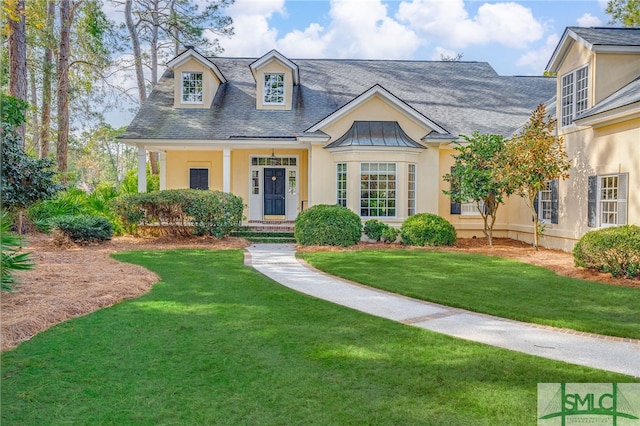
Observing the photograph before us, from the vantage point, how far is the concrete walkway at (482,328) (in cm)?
506

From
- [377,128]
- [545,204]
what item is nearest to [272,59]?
[377,128]

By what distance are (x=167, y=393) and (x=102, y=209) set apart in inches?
571

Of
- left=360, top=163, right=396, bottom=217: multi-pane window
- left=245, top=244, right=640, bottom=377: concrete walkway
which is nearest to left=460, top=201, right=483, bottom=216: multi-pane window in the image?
left=360, top=163, right=396, bottom=217: multi-pane window

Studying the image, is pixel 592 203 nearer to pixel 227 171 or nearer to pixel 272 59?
pixel 227 171

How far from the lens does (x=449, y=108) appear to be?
19.5m

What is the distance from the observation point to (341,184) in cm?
1650

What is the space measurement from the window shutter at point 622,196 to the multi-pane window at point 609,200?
0.19 m

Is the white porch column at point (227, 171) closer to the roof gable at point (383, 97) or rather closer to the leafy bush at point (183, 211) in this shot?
the leafy bush at point (183, 211)

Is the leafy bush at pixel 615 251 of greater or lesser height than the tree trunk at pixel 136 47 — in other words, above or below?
below

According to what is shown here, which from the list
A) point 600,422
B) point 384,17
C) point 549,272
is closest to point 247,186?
point 384,17

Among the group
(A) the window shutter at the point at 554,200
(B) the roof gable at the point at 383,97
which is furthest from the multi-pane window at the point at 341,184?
(A) the window shutter at the point at 554,200

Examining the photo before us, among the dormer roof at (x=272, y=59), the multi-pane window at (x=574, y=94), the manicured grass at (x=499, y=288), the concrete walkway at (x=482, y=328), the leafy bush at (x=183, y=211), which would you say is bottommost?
the concrete walkway at (x=482, y=328)

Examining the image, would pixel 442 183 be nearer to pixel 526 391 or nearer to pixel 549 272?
pixel 549 272

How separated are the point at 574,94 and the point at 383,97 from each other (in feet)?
19.6
